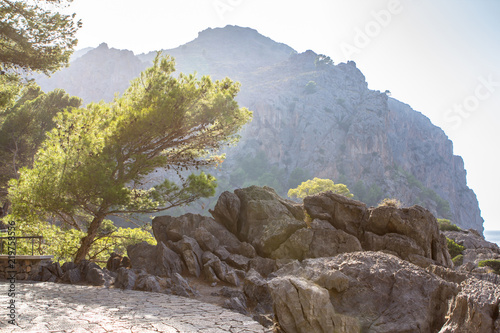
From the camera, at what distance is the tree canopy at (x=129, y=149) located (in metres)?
10.9

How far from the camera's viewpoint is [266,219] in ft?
39.0

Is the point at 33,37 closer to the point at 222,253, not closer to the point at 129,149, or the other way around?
the point at 129,149

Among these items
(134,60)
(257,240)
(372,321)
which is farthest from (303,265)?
(134,60)

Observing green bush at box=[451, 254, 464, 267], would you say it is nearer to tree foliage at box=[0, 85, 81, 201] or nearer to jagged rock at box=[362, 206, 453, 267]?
jagged rock at box=[362, 206, 453, 267]

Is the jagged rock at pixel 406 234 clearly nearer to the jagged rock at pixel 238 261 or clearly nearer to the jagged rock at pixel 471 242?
the jagged rock at pixel 238 261

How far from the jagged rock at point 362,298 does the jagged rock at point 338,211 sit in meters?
6.76

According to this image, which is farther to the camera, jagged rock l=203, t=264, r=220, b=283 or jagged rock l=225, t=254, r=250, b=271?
jagged rock l=225, t=254, r=250, b=271

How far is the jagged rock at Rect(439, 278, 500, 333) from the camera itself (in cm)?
288

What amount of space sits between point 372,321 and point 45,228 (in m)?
12.7

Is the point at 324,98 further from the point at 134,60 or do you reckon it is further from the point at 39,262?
the point at 39,262

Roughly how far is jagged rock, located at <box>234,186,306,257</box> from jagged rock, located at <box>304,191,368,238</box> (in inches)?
20.2

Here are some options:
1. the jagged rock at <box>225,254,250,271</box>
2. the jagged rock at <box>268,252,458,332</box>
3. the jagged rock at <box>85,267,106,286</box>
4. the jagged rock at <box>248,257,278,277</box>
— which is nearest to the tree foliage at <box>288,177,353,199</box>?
the jagged rock at <box>225,254,250,271</box>

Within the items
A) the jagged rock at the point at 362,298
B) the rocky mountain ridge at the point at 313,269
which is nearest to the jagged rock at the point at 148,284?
the rocky mountain ridge at the point at 313,269

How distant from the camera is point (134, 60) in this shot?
130 metres
